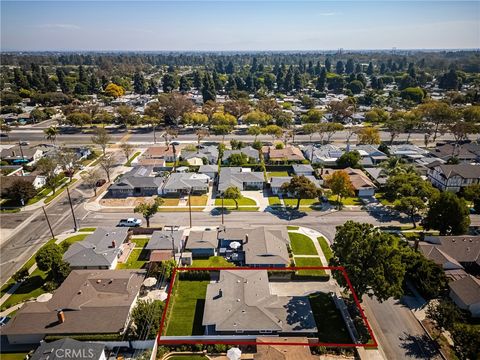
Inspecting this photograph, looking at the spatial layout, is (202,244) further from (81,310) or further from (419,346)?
(419,346)

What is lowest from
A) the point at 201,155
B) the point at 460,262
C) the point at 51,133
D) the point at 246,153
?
the point at 460,262

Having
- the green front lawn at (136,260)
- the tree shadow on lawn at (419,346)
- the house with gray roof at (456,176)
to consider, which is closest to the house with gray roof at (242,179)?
the green front lawn at (136,260)

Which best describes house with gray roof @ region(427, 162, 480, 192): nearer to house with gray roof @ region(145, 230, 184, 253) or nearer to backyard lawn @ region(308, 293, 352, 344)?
backyard lawn @ region(308, 293, 352, 344)

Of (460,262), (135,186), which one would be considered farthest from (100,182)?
(460,262)

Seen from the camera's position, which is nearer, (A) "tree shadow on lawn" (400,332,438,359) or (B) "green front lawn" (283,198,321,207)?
(A) "tree shadow on lawn" (400,332,438,359)

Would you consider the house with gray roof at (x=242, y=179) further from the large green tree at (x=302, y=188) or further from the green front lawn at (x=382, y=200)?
the green front lawn at (x=382, y=200)

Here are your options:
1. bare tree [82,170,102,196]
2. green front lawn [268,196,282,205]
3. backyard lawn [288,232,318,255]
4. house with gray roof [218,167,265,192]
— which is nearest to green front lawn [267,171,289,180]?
house with gray roof [218,167,265,192]

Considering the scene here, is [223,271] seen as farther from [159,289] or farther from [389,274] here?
[389,274]
